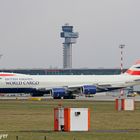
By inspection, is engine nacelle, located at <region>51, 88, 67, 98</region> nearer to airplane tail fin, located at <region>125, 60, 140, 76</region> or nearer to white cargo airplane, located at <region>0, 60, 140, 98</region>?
white cargo airplane, located at <region>0, 60, 140, 98</region>

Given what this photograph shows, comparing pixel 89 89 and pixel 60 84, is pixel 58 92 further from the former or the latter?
pixel 89 89

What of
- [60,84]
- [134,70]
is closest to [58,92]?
[60,84]

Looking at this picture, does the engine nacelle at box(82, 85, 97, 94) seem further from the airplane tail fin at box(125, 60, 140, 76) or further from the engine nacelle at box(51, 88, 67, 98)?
the airplane tail fin at box(125, 60, 140, 76)

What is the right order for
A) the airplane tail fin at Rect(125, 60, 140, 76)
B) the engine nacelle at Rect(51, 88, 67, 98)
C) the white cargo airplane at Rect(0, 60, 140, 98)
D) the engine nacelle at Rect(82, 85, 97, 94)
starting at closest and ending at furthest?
the engine nacelle at Rect(51, 88, 67, 98), the white cargo airplane at Rect(0, 60, 140, 98), the engine nacelle at Rect(82, 85, 97, 94), the airplane tail fin at Rect(125, 60, 140, 76)

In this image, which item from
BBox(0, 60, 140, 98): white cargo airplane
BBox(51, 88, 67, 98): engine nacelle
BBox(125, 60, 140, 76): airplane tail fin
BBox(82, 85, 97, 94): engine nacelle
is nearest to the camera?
BBox(51, 88, 67, 98): engine nacelle

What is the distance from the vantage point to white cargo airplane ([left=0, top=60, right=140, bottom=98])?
11550 cm

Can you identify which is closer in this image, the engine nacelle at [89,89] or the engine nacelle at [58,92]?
the engine nacelle at [58,92]

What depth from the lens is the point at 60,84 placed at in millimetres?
120312

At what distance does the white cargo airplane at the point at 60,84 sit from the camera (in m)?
116

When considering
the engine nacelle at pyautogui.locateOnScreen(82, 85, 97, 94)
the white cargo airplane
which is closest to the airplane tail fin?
the white cargo airplane

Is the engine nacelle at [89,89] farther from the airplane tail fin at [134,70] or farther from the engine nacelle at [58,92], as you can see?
the airplane tail fin at [134,70]

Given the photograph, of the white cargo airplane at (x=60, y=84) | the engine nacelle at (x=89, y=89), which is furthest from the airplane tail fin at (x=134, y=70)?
the engine nacelle at (x=89, y=89)

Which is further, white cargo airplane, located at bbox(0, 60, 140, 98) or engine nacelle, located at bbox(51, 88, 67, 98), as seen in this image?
white cargo airplane, located at bbox(0, 60, 140, 98)

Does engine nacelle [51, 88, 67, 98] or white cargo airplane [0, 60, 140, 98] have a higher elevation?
white cargo airplane [0, 60, 140, 98]
